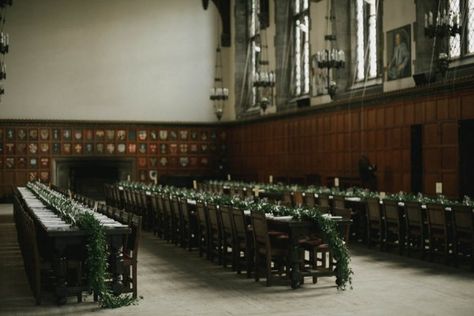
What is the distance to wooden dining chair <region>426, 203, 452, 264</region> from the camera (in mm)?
10188

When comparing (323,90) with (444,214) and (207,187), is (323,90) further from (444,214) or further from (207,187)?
(444,214)

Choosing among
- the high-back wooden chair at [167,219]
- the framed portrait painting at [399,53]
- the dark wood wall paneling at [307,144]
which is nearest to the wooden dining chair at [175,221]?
the high-back wooden chair at [167,219]

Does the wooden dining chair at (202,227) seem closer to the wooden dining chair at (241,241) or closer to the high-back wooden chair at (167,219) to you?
the wooden dining chair at (241,241)

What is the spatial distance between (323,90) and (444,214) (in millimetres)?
12131

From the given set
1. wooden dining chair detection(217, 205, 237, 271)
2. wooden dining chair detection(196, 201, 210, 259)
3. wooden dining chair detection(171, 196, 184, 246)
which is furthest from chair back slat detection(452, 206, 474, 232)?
wooden dining chair detection(171, 196, 184, 246)

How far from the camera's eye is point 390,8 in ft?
60.7

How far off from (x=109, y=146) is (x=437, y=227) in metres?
19.8

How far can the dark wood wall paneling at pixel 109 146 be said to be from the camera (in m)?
26.9

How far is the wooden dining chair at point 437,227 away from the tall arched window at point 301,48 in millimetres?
13735

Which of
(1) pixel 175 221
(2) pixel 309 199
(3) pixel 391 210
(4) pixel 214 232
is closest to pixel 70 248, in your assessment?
(4) pixel 214 232

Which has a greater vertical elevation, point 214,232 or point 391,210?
point 391,210

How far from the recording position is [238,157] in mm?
28750

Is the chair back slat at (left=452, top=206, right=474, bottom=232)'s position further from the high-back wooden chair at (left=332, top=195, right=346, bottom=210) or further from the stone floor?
the high-back wooden chair at (left=332, top=195, right=346, bottom=210)

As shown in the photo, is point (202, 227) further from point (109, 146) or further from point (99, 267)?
point (109, 146)
